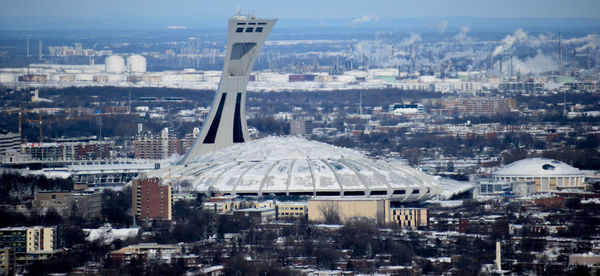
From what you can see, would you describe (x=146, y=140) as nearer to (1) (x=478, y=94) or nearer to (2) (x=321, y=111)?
(2) (x=321, y=111)

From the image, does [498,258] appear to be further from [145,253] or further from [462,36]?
[462,36]

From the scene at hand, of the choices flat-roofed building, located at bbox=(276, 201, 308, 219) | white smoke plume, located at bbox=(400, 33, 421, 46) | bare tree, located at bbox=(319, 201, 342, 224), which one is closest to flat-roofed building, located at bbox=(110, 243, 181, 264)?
bare tree, located at bbox=(319, 201, 342, 224)

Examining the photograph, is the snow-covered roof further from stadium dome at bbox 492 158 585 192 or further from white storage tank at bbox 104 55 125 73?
white storage tank at bbox 104 55 125 73

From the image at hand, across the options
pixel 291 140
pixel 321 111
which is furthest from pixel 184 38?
pixel 291 140

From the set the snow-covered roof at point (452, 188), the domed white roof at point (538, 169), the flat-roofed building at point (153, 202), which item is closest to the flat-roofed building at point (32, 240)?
the flat-roofed building at point (153, 202)

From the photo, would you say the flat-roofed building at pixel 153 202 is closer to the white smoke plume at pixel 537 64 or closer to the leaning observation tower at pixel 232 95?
the leaning observation tower at pixel 232 95
